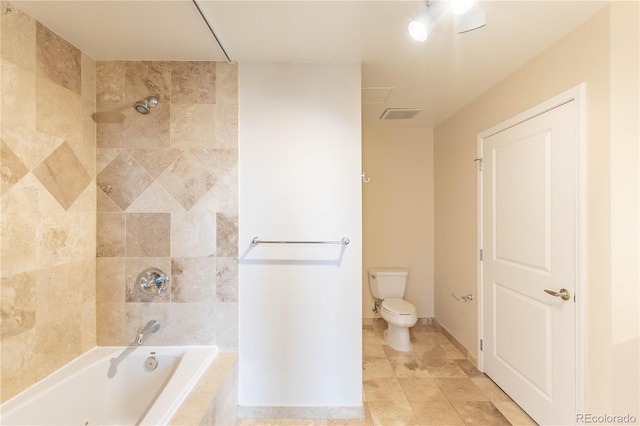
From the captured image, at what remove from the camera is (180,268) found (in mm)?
1737

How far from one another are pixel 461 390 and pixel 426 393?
0.89 feet

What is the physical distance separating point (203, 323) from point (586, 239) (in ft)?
7.31

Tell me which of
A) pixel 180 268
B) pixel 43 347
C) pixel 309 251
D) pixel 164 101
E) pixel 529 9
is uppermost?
pixel 529 9

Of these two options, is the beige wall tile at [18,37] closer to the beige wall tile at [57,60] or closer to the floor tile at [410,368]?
the beige wall tile at [57,60]

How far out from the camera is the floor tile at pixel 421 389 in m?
1.87

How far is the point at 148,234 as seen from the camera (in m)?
1.73

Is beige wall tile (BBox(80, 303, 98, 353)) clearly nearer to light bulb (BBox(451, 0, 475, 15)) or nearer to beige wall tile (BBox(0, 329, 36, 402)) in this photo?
beige wall tile (BBox(0, 329, 36, 402))

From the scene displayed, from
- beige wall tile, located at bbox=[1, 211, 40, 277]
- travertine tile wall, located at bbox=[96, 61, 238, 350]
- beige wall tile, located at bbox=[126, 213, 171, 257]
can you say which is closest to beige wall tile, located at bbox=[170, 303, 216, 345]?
travertine tile wall, located at bbox=[96, 61, 238, 350]

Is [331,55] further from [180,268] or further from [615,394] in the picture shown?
[615,394]

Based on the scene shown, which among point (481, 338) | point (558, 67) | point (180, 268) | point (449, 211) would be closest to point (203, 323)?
point (180, 268)

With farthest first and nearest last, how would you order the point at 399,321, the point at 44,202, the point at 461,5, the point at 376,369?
1. the point at 399,321
2. the point at 376,369
3. the point at 44,202
4. the point at 461,5

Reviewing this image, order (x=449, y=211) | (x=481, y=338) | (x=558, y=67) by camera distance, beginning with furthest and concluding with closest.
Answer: (x=449, y=211) < (x=481, y=338) < (x=558, y=67)

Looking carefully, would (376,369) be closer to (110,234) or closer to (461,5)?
(110,234)

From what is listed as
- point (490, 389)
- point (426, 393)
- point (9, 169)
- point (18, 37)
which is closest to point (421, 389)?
point (426, 393)
